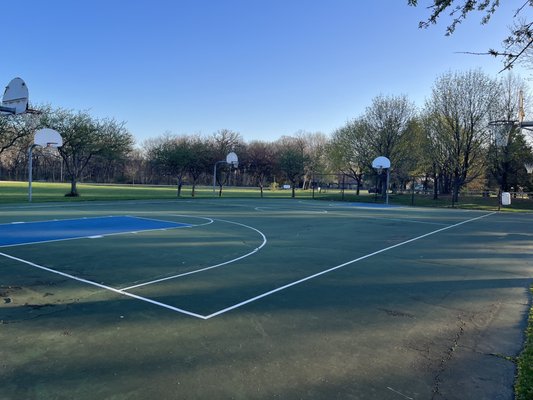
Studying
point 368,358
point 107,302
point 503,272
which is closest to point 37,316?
point 107,302

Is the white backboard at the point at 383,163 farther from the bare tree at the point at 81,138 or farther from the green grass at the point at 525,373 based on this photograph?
the green grass at the point at 525,373

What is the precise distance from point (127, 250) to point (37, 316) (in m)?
4.86

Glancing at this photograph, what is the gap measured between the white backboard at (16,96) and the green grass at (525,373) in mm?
9305

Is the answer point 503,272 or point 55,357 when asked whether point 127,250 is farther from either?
point 503,272

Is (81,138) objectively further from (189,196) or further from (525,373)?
(525,373)

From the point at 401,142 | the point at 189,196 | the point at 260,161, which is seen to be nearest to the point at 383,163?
the point at 401,142

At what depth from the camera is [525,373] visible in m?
3.65

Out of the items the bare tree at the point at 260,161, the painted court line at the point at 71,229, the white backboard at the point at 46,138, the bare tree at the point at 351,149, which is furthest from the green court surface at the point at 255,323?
the bare tree at the point at 260,161

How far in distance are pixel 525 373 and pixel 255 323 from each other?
9.67ft

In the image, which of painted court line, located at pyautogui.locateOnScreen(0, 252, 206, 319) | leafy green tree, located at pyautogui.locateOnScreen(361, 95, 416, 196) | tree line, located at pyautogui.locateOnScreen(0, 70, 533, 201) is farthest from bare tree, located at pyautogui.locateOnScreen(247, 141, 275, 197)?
painted court line, located at pyautogui.locateOnScreen(0, 252, 206, 319)

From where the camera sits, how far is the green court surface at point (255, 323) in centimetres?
345

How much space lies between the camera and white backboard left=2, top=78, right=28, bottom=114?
7.97 meters

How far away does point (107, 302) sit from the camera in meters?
5.68

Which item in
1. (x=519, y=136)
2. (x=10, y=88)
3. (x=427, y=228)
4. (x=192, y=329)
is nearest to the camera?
(x=192, y=329)
